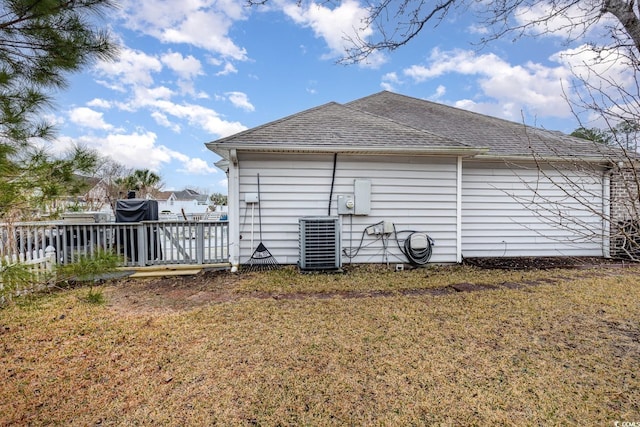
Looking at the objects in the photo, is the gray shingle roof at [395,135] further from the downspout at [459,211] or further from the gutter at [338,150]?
the downspout at [459,211]

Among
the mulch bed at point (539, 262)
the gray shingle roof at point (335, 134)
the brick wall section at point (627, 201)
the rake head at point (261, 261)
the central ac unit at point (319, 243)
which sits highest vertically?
the gray shingle roof at point (335, 134)

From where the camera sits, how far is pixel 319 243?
549cm

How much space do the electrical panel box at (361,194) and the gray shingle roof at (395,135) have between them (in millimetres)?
668

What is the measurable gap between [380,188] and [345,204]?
2.70ft

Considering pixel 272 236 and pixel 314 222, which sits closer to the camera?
pixel 314 222

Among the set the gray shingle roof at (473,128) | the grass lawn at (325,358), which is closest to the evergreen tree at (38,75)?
the grass lawn at (325,358)

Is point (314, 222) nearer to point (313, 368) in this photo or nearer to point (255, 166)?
point (255, 166)

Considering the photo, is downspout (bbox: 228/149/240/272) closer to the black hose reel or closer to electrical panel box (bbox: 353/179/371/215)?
electrical panel box (bbox: 353/179/371/215)

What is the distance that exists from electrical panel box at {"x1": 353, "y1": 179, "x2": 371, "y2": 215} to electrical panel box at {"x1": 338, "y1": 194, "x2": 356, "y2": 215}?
0.07 metres

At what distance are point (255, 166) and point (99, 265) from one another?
151 inches

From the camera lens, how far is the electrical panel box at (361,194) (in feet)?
19.3

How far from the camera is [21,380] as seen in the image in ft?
7.47

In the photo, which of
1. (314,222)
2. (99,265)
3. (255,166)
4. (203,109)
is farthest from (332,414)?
(203,109)

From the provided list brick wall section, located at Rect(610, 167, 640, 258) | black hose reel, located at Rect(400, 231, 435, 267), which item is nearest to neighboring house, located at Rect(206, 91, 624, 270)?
black hose reel, located at Rect(400, 231, 435, 267)
